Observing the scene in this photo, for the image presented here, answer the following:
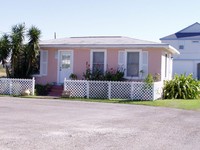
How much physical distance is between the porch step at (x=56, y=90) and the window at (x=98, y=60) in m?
2.23

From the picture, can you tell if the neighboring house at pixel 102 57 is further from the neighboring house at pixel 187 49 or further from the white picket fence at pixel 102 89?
the neighboring house at pixel 187 49

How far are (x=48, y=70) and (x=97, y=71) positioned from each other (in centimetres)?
326

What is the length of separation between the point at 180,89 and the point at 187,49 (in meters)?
27.1

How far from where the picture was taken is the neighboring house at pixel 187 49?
45.0m

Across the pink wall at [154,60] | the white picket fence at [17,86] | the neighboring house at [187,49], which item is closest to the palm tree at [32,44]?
the white picket fence at [17,86]

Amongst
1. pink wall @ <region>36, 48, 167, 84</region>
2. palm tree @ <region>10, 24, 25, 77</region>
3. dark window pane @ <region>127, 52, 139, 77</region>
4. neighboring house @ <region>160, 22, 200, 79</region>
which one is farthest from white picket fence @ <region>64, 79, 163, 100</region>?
neighboring house @ <region>160, 22, 200, 79</region>

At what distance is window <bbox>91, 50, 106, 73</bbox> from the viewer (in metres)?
22.0

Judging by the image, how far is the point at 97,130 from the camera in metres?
9.62

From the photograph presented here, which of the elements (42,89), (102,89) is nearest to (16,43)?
(42,89)

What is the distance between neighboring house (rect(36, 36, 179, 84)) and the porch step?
0.70 meters

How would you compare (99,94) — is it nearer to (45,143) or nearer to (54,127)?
(54,127)

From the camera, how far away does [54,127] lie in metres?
9.89

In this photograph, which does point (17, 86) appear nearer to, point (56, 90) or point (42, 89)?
point (42, 89)

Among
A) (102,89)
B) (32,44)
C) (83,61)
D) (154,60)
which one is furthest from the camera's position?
(83,61)
